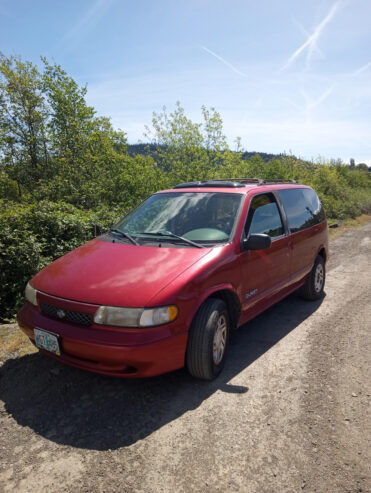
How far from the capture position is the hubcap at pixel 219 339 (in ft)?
10.4

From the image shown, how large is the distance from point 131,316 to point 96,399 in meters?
0.93

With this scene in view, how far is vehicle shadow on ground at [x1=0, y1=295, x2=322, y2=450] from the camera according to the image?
255cm

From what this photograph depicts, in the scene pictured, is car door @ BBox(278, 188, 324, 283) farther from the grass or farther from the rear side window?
the grass

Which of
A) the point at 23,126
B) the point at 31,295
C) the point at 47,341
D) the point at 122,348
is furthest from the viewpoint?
the point at 23,126

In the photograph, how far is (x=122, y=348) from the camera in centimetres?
256

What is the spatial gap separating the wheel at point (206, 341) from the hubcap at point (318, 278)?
290 centimetres

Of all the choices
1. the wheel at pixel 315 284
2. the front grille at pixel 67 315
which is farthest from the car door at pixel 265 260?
the front grille at pixel 67 315

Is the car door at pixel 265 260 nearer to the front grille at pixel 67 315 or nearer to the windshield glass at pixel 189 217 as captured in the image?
the windshield glass at pixel 189 217

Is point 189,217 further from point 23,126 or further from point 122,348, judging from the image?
point 23,126

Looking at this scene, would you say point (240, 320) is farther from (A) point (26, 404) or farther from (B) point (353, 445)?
(A) point (26, 404)

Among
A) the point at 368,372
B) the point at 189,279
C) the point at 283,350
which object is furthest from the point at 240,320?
the point at 368,372

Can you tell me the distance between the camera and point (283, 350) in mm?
3867

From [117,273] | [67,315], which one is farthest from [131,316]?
[67,315]

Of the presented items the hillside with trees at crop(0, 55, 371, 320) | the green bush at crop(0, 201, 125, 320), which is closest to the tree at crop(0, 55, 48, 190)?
the hillside with trees at crop(0, 55, 371, 320)
